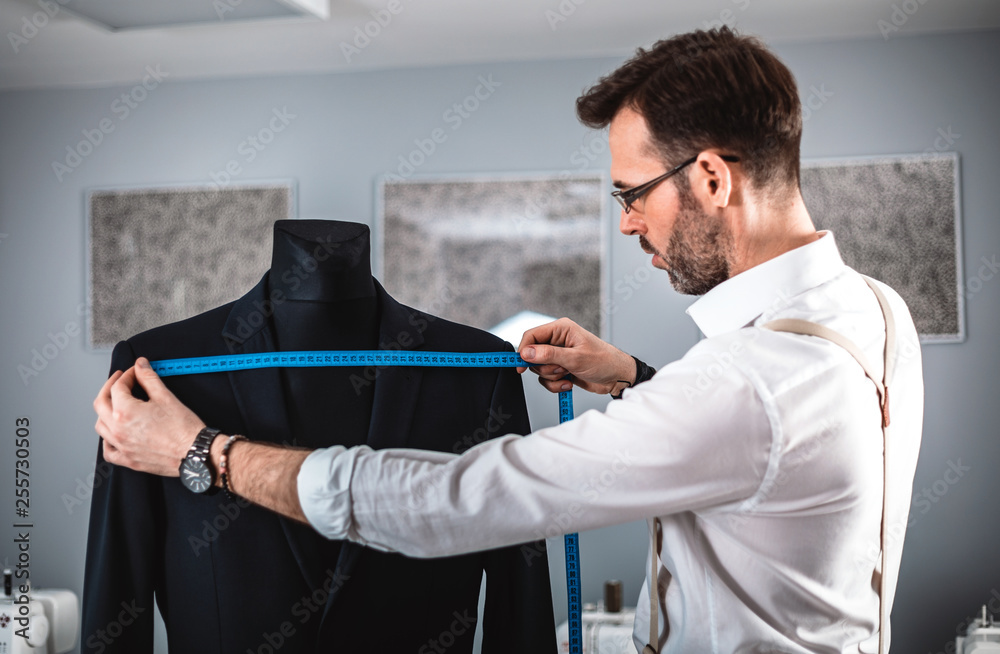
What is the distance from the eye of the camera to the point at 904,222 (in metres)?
3.54

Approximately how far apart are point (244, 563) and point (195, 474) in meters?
0.30

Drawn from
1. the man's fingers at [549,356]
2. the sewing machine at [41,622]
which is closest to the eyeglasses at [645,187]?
the man's fingers at [549,356]

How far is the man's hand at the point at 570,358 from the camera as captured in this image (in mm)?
1590

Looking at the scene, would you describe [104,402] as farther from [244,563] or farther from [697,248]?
[697,248]

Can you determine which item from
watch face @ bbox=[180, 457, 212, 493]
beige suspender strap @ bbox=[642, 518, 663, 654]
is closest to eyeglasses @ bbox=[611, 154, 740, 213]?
beige suspender strap @ bbox=[642, 518, 663, 654]

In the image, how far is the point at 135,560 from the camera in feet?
4.66

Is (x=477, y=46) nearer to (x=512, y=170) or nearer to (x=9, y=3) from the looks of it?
(x=512, y=170)

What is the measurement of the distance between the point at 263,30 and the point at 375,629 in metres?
2.86

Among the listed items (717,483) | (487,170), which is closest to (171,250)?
(487,170)

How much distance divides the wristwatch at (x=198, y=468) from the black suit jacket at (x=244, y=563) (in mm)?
213

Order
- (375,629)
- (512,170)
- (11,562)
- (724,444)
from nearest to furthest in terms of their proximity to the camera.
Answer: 1. (724,444)
2. (375,629)
3. (512,170)
4. (11,562)

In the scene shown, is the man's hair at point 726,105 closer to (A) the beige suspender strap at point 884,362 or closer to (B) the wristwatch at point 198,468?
(A) the beige suspender strap at point 884,362

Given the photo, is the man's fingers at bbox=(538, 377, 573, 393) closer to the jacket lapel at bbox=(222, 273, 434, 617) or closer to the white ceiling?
the jacket lapel at bbox=(222, 273, 434, 617)

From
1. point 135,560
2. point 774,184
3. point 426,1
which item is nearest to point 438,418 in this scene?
point 135,560
